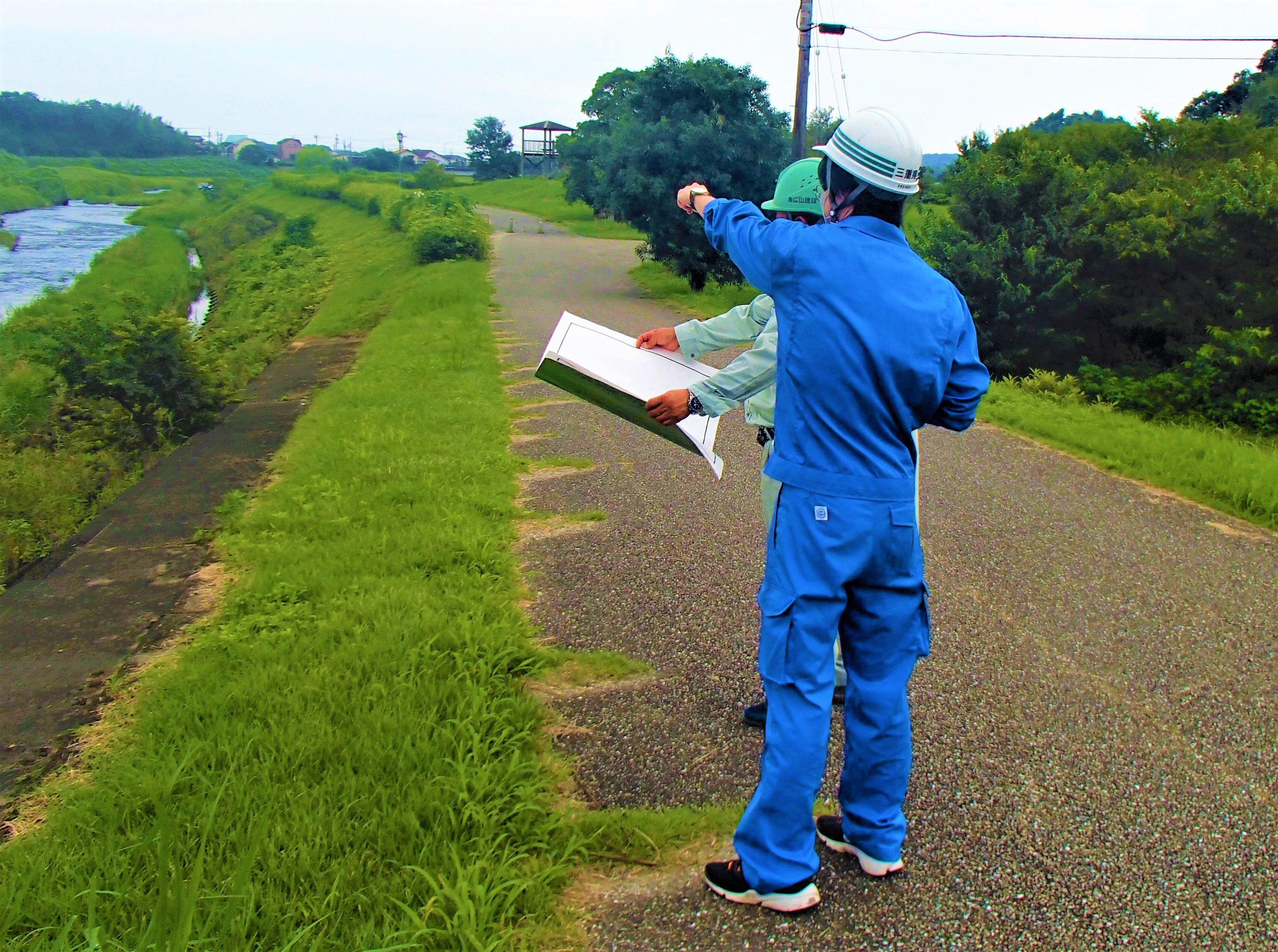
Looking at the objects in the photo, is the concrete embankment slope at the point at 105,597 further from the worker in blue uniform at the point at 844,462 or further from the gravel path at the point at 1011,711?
the worker in blue uniform at the point at 844,462

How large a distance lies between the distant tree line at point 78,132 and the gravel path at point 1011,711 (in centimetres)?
9438

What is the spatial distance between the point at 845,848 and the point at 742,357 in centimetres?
142

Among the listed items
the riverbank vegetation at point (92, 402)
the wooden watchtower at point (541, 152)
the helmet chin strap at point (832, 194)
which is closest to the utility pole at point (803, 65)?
the riverbank vegetation at point (92, 402)

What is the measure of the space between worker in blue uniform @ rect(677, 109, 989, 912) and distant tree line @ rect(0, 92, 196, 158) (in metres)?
96.3

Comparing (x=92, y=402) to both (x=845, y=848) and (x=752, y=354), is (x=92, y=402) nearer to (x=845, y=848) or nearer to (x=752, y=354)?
(x=752, y=354)

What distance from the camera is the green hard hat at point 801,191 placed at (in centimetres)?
293

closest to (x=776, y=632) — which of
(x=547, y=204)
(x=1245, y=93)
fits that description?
(x=1245, y=93)

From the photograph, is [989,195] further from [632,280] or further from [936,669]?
[632,280]

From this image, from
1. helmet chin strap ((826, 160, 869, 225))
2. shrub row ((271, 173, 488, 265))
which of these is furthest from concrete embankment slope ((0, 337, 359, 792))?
shrub row ((271, 173, 488, 265))

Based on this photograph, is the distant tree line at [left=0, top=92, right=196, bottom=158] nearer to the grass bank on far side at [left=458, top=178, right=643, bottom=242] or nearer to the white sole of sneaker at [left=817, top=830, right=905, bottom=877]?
the grass bank on far side at [left=458, top=178, right=643, bottom=242]

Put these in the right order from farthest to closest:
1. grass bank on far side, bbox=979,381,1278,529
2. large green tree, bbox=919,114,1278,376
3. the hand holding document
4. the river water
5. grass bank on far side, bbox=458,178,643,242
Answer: grass bank on far side, bbox=458,178,643,242, the river water, large green tree, bbox=919,114,1278,376, grass bank on far side, bbox=979,381,1278,529, the hand holding document

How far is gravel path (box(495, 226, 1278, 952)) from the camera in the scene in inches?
95.0

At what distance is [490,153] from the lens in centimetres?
8275

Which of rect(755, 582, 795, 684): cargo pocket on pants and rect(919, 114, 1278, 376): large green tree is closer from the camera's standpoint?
rect(755, 582, 795, 684): cargo pocket on pants
